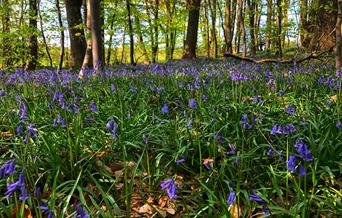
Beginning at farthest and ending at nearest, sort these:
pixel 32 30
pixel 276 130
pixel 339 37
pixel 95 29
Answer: pixel 32 30 → pixel 95 29 → pixel 339 37 → pixel 276 130

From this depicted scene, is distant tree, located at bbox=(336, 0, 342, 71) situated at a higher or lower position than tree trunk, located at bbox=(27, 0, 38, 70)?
lower

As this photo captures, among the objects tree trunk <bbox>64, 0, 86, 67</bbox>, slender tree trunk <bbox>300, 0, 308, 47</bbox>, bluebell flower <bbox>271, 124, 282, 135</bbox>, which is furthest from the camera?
tree trunk <bbox>64, 0, 86, 67</bbox>

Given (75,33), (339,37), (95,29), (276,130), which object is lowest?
(276,130)

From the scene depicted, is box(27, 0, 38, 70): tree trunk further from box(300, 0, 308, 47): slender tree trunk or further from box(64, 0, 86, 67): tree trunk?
box(300, 0, 308, 47): slender tree trunk

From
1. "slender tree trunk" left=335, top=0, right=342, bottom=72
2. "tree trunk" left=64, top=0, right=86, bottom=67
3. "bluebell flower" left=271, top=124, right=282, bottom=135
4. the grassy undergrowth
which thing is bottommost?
the grassy undergrowth

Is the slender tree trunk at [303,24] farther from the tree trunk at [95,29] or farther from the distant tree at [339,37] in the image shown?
the tree trunk at [95,29]

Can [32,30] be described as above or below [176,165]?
above

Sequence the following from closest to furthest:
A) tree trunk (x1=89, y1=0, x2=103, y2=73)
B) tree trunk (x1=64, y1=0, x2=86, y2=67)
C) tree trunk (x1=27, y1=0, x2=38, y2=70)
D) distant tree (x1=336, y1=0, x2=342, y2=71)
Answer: distant tree (x1=336, y1=0, x2=342, y2=71), tree trunk (x1=89, y1=0, x2=103, y2=73), tree trunk (x1=64, y1=0, x2=86, y2=67), tree trunk (x1=27, y1=0, x2=38, y2=70)

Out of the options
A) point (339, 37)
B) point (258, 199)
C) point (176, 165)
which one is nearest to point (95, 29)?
point (339, 37)

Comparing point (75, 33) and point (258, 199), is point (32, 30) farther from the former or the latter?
point (258, 199)

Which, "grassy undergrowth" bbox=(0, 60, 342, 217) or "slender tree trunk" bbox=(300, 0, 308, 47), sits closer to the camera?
"grassy undergrowth" bbox=(0, 60, 342, 217)

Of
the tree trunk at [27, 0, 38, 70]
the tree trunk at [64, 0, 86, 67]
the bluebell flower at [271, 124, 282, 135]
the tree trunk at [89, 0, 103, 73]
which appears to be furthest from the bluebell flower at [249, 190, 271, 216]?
the tree trunk at [27, 0, 38, 70]

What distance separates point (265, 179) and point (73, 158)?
155cm

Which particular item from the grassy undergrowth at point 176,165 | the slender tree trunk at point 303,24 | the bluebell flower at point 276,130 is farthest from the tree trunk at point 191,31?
the bluebell flower at point 276,130
